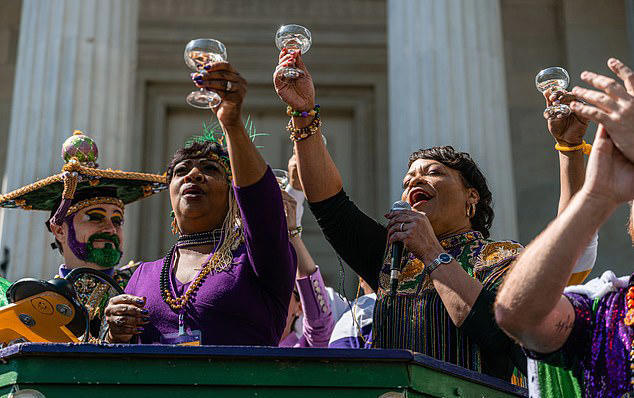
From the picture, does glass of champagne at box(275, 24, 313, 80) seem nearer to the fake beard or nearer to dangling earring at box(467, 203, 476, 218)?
dangling earring at box(467, 203, 476, 218)

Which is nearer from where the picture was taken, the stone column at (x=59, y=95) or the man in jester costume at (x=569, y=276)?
the man in jester costume at (x=569, y=276)

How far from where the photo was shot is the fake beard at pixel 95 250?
15.5 ft

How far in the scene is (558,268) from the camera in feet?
7.70

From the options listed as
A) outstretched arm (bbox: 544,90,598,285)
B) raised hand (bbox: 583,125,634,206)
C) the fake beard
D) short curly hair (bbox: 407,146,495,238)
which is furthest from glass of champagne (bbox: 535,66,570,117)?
the fake beard

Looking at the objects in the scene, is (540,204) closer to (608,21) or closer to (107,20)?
(608,21)

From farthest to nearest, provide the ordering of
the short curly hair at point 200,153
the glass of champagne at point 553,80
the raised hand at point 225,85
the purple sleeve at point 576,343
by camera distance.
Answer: the short curly hair at point 200,153 → the glass of champagne at point 553,80 → the raised hand at point 225,85 → the purple sleeve at point 576,343

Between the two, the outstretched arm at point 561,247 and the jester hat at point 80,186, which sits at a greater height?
the jester hat at point 80,186

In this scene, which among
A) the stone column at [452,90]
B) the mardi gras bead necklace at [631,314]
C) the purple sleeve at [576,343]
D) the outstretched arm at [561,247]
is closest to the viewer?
the outstretched arm at [561,247]

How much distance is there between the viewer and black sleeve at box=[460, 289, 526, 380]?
123 inches

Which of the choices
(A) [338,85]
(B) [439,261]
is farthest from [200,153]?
(A) [338,85]

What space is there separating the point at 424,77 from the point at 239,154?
15.8 feet

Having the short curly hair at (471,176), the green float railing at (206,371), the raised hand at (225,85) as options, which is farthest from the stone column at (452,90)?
the green float railing at (206,371)

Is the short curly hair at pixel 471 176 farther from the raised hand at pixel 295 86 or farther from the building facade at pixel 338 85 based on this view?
the building facade at pixel 338 85

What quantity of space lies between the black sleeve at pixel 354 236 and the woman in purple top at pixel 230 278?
181mm
